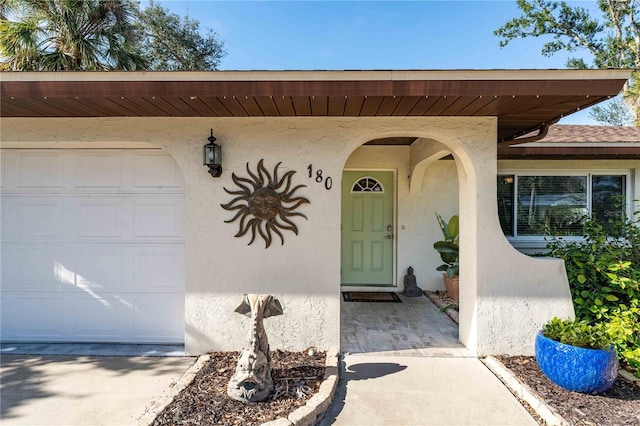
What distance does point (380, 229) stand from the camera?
622 cm

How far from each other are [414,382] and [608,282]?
2.35 meters

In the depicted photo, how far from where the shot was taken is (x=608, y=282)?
343cm

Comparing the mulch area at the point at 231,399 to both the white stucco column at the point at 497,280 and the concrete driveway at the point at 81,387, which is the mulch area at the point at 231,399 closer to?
the concrete driveway at the point at 81,387

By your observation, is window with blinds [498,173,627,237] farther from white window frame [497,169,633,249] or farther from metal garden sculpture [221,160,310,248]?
metal garden sculpture [221,160,310,248]

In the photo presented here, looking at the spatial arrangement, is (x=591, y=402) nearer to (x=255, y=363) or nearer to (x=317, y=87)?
(x=255, y=363)

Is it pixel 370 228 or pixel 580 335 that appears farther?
pixel 370 228

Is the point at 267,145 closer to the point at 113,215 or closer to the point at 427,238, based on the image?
the point at 113,215

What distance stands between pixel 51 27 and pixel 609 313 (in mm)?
10818

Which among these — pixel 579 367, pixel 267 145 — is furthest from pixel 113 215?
pixel 579 367

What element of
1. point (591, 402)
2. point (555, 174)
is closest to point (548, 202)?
point (555, 174)

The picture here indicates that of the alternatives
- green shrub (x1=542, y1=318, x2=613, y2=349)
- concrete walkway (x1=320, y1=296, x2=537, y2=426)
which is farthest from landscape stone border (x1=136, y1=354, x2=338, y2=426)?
green shrub (x1=542, y1=318, x2=613, y2=349)

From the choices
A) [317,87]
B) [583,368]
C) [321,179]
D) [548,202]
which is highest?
[317,87]

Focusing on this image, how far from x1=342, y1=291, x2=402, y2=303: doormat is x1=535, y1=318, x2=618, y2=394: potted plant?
2793mm

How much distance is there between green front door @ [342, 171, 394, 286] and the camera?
6219 mm
